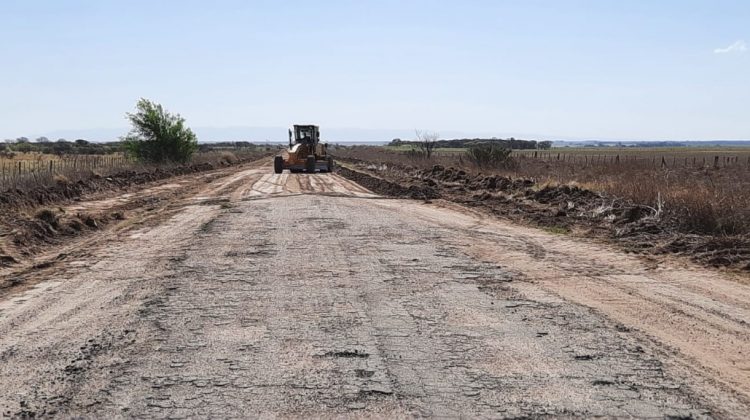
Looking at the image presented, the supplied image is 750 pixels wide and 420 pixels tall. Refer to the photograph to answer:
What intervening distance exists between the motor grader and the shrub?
32.4 feet

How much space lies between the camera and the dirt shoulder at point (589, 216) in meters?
11.0

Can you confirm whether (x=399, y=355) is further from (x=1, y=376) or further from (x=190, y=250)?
(x=190, y=250)

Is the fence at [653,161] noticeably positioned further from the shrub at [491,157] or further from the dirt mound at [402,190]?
the dirt mound at [402,190]

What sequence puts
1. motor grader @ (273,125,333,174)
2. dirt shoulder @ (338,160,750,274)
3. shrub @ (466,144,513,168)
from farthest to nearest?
motor grader @ (273,125,333,174) → shrub @ (466,144,513,168) → dirt shoulder @ (338,160,750,274)

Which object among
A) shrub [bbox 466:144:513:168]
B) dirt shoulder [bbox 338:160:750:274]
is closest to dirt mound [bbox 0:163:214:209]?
dirt shoulder [bbox 338:160:750:274]

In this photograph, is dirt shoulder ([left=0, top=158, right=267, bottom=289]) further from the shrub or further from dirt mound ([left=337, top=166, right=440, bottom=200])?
the shrub

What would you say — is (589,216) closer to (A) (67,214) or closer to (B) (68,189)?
(A) (67,214)

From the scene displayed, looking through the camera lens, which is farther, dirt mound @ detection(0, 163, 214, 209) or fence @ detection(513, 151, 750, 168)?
fence @ detection(513, 151, 750, 168)

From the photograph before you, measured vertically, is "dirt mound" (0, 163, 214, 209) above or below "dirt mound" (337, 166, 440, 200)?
above

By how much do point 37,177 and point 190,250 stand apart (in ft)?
50.6

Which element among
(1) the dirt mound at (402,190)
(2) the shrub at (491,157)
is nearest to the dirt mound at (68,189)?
(1) the dirt mound at (402,190)

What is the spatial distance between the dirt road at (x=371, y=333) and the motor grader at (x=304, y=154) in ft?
99.1

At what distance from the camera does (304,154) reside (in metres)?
42.4

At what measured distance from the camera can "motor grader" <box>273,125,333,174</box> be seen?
138ft
